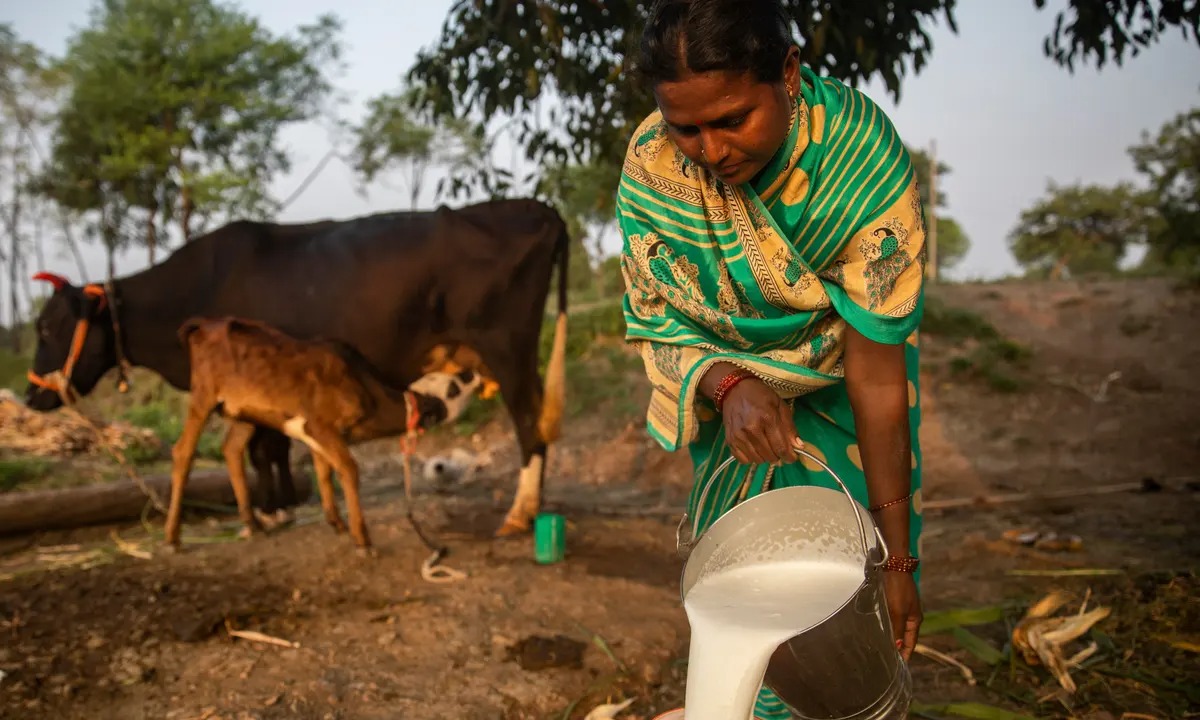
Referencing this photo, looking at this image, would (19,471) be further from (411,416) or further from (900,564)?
(900,564)

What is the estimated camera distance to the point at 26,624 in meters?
3.42

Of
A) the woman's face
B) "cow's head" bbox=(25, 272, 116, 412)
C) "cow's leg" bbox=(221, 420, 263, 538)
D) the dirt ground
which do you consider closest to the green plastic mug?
the dirt ground

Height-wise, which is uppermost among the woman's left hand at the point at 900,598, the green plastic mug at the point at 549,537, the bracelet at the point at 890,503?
the bracelet at the point at 890,503

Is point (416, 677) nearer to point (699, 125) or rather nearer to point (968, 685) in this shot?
point (968, 685)

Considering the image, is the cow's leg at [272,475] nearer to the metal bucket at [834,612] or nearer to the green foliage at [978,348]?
the metal bucket at [834,612]

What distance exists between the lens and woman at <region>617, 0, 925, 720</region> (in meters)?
1.50

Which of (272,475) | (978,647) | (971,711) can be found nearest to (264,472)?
(272,475)

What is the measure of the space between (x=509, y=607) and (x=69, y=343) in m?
3.49

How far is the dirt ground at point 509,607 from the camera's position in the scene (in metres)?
2.70

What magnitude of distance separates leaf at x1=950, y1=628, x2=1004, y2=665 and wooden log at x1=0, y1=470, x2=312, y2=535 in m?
4.33

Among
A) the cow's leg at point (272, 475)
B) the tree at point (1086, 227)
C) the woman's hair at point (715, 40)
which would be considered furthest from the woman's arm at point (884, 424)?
the tree at point (1086, 227)

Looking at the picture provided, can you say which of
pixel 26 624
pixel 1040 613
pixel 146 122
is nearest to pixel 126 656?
pixel 26 624

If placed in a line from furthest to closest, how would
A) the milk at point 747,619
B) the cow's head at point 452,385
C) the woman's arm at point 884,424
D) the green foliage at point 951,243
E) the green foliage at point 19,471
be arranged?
the green foliage at point 951,243 → the green foliage at point 19,471 → the cow's head at point 452,385 → the woman's arm at point 884,424 → the milk at point 747,619

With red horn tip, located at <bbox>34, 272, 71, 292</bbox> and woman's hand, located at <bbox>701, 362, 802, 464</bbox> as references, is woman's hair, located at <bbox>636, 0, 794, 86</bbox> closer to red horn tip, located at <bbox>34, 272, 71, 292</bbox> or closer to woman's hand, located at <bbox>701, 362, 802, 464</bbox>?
woman's hand, located at <bbox>701, 362, 802, 464</bbox>
